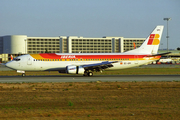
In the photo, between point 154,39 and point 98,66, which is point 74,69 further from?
point 154,39

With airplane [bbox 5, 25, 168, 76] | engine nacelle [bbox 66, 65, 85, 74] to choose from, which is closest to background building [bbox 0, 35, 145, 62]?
airplane [bbox 5, 25, 168, 76]

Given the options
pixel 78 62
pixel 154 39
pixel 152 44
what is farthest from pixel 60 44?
pixel 78 62

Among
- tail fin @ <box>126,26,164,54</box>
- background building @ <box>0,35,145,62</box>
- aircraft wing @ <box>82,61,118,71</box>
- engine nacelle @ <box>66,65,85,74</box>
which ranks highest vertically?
background building @ <box>0,35,145,62</box>

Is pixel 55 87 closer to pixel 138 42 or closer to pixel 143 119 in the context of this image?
pixel 143 119

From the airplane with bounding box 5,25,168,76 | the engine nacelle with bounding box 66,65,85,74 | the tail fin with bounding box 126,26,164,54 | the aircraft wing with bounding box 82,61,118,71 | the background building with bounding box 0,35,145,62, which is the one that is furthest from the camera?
the background building with bounding box 0,35,145,62

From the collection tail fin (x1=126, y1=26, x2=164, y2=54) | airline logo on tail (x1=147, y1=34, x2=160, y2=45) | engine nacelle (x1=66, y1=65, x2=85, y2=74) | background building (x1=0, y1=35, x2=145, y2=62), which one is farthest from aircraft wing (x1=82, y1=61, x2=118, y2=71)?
background building (x1=0, y1=35, x2=145, y2=62)

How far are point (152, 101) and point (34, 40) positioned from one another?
157 meters

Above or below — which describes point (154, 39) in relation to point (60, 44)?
below

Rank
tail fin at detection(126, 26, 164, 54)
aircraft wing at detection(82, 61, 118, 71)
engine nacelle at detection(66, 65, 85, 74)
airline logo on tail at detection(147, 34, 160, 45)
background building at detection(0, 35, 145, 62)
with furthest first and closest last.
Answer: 1. background building at detection(0, 35, 145, 62)
2. airline logo on tail at detection(147, 34, 160, 45)
3. tail fin at detection(126, 26, 164, 54)
4. aircraft wing at detection(82, 61, 118, 71)
5. engine nacelle at detection(66, 65, 85, 74)

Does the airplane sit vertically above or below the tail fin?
below

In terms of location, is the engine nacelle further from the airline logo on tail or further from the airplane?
the airline logo on tail

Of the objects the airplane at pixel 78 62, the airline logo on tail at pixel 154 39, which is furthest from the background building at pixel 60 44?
the airline logo on tail at pixel 154 39

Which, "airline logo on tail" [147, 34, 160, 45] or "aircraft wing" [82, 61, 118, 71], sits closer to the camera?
"aircraft wing" [82, 61, 118, 71]

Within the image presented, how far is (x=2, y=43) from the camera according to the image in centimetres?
17312
